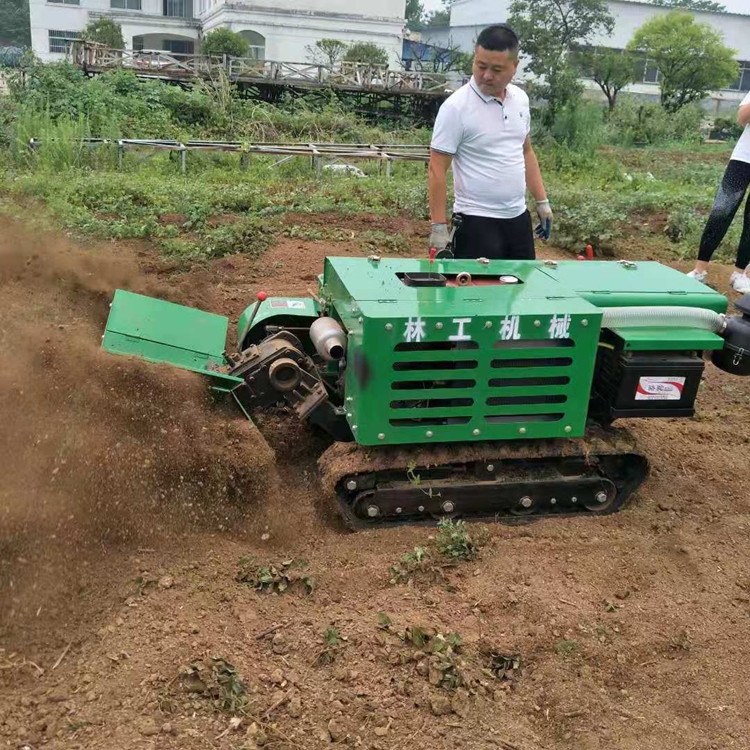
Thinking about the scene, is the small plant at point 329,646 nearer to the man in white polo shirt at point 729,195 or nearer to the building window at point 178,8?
the man in white polo shirt at point 729,195

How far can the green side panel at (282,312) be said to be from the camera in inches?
173

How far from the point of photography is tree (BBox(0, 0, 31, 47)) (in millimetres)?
56156

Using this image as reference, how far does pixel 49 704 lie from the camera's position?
8.87ft

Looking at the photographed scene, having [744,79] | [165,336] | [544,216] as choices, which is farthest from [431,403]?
[744,79]

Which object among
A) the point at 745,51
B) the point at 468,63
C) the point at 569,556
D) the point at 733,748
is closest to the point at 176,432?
the point at 569,556

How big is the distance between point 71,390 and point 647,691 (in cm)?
275

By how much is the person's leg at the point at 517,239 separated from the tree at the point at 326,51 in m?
25.9

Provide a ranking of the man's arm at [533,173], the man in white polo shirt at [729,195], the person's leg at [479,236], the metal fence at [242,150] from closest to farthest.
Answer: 1. the person's leg at [479,236]
2. the man's arm at [533,173]
3. the man in white polo shirt at [729,195]
4. the metal fence at [242,150]

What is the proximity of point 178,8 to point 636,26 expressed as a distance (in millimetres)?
22763

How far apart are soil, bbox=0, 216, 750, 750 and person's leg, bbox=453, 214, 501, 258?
1410mm

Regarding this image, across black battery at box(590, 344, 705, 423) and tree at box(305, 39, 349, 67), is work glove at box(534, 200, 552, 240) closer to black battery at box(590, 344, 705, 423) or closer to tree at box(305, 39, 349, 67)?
black battery at box(590, 344, 705, 423)

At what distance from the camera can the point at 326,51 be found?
30109 mm

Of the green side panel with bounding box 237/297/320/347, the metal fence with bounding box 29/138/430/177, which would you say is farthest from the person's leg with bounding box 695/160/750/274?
the metal fence with bounding box 29/138/430/177

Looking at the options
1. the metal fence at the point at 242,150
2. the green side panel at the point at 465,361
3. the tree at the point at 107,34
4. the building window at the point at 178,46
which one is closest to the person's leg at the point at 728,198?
the green side panel at the point at 465,361
